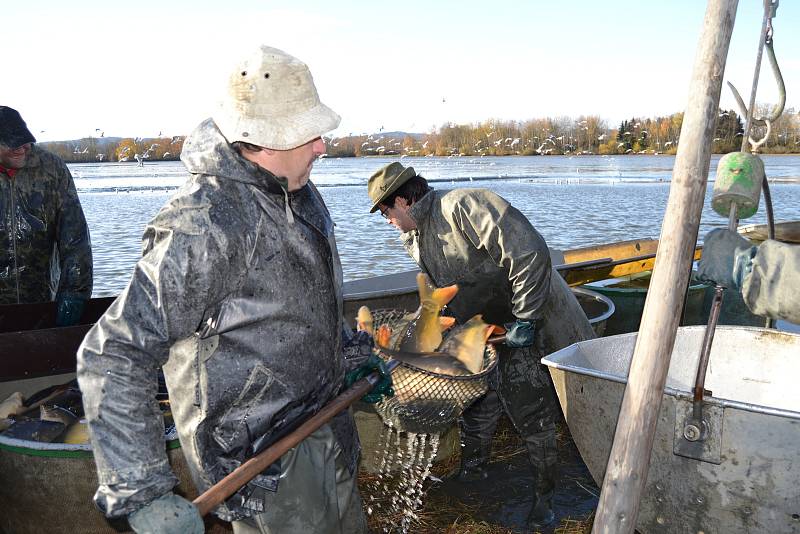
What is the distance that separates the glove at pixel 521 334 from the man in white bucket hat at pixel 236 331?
180cm

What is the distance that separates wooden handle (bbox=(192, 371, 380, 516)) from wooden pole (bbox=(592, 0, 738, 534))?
1035mm

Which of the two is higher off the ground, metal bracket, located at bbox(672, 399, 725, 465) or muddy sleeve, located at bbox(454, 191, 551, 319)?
muddy sleeve, located at bbox(454, 191, 551, 319)

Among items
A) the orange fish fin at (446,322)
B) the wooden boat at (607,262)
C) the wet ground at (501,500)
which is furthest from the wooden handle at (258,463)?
the wooden boat at (607,262)

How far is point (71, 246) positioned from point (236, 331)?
3.66 metres

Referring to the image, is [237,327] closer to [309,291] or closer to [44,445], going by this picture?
[309,291]

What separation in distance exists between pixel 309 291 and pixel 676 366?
2599 mm

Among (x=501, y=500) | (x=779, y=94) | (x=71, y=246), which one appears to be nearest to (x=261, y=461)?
(x=779, y=94)

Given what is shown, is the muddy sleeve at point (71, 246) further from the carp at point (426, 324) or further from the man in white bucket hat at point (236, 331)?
the man in white bucket hat at point (236, 331)

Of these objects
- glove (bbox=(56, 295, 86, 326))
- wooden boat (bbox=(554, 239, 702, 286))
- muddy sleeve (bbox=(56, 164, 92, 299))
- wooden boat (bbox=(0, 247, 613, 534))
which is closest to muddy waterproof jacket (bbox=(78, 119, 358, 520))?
wooden boat (bbox=(0, 247, 613, 534))

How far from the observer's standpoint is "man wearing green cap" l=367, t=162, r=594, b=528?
424cm

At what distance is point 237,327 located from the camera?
225 cm

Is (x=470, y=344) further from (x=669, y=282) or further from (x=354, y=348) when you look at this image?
(x=669, y=282)

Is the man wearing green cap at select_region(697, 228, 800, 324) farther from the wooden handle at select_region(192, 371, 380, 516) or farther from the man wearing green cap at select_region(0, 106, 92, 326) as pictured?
the man wearing green cap at select_region(0, 106, 92, 326)

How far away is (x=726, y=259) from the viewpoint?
2.46 meters
